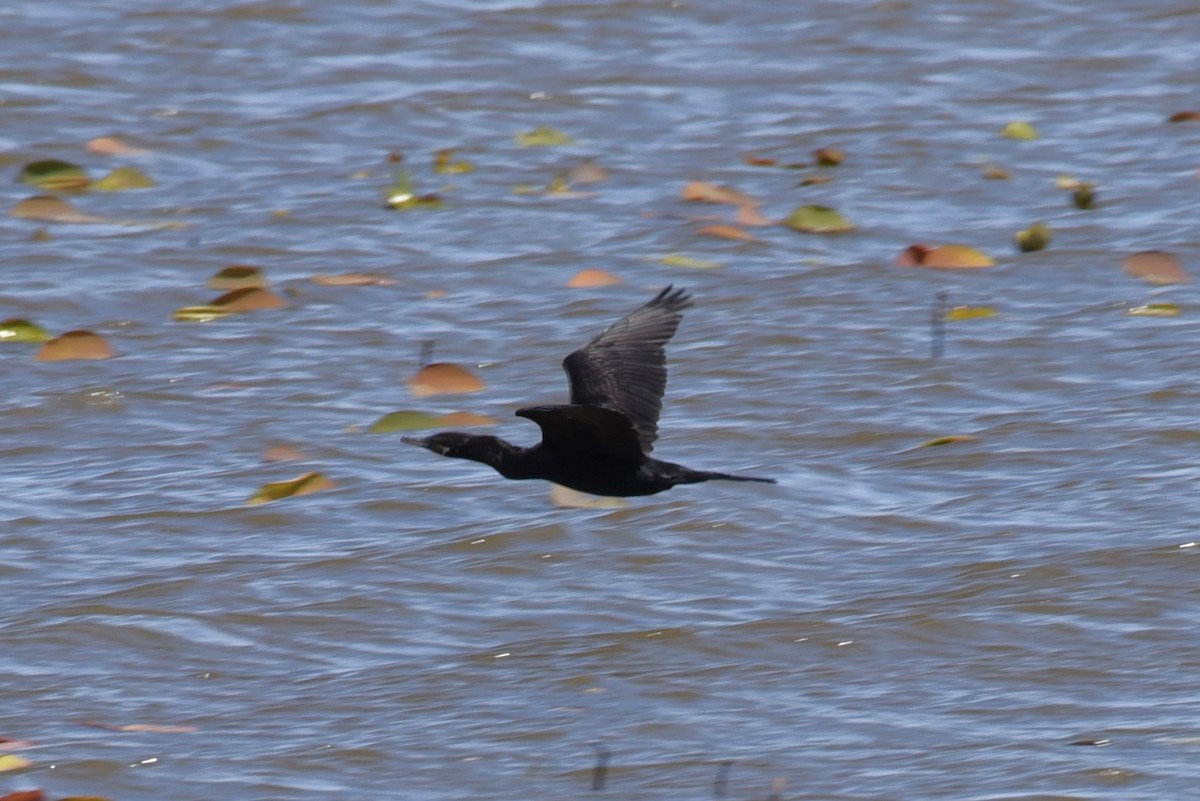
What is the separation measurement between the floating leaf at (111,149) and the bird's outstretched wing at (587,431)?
6.34m

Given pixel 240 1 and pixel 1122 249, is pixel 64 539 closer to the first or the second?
pixel 1122 249

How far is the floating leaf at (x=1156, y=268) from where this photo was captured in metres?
9.41

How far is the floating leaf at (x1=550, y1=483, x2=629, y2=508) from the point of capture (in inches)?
292

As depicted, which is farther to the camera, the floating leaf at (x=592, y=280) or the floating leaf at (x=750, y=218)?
the floating leaf at (x=750, y=218)

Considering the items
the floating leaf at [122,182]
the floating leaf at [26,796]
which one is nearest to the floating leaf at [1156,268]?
the floating leaf at [122,182]

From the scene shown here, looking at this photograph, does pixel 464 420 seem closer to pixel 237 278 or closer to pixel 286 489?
pixel 286 489

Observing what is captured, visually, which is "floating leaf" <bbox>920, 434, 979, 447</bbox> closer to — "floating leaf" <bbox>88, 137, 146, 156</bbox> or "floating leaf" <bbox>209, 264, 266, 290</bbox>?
"floating leaf" <bbox>209, 264, 266, 290</bbox>

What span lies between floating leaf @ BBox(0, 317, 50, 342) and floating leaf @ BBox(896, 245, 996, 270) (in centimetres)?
373

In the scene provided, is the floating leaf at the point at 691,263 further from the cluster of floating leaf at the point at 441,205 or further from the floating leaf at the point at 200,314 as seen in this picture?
the floating leaf at the point at 200,314

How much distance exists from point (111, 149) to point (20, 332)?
11.1 ft

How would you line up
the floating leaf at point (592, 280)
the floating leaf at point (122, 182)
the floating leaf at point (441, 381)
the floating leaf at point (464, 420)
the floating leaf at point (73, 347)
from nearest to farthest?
1. the floating leaf at point (464, 420)
2. the floating leaf at point (441, 381)
3. the floating leaf at point (73, 347)
4. the floating leaf at point (592, 280)
5. the floating leaf at point (122, 182)

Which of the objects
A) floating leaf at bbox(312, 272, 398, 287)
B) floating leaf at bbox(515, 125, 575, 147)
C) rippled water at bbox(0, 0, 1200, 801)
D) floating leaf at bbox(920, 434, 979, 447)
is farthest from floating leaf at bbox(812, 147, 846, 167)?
floating leaf at bbox(920, 434, 979, 447)

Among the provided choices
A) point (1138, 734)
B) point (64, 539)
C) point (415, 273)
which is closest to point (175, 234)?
point (415, 273)

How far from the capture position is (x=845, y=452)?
7848mm
